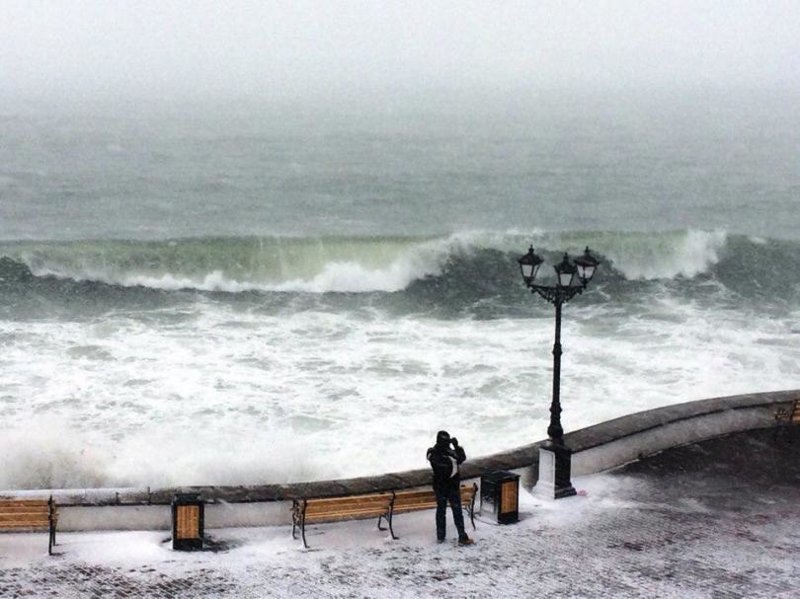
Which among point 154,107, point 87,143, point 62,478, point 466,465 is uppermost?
point 154,107

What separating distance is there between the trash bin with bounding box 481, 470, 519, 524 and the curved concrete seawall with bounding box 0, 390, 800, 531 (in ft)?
1.89

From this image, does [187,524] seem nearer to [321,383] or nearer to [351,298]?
[321,383]

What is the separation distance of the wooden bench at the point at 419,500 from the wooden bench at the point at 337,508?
0.37ft

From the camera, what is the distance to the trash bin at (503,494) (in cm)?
1281

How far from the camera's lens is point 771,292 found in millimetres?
39344

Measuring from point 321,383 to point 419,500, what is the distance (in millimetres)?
13441

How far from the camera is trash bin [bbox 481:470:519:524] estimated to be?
12812 mm

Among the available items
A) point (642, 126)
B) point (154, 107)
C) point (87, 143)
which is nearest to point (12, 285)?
point (87, 143)

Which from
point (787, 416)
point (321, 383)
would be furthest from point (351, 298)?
point (787, 416)

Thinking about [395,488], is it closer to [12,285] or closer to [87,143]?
[12,285]

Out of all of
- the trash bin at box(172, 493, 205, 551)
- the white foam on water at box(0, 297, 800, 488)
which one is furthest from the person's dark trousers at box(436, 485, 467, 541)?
the white foam on water at box(0, 297, 800, 488)

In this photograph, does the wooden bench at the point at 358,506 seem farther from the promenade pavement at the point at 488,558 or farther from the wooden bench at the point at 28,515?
the wooden bench at the point at 28,515

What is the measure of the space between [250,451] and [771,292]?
24055 mm

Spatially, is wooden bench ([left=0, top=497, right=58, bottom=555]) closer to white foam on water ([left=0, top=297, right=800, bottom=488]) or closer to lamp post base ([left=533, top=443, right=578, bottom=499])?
lamp post base ([left=533, top=443, right=578, bottom=499])
